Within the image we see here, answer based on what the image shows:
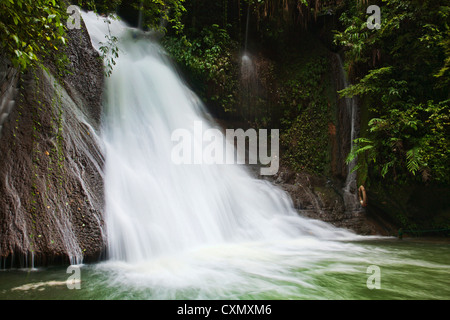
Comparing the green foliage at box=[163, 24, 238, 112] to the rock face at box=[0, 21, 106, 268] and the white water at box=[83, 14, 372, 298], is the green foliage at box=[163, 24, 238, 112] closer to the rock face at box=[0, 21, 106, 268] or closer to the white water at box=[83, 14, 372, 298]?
the white water at box=[83, 14, 372, 298]

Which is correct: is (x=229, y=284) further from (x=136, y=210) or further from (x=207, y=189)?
(x=207, y=189)

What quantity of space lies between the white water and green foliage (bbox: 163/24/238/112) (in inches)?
19.2

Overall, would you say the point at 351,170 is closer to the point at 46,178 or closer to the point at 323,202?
the point at 323,202

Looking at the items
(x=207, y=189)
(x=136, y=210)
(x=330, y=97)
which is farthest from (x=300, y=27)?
(x=136, y=210)

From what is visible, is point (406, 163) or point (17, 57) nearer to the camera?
point (17, 57)

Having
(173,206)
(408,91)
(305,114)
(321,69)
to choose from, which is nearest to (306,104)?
(305,114)

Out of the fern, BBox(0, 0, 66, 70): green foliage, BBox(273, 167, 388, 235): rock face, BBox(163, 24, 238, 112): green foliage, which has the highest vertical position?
BBox(163, 24, 238, 112): green foliage

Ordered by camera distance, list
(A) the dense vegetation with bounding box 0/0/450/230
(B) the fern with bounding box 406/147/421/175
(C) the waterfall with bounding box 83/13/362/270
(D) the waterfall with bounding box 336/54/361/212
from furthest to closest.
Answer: (D) the waterfall with bounding box 336/54/361/212 → (A) the dense vegetation with bounding box 0/0/450/230 → (B) the fern with bounding box 406/147/421/175 → (C) the waterfall with bounding box 83/13/362/270

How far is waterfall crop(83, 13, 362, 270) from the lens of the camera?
4141mm

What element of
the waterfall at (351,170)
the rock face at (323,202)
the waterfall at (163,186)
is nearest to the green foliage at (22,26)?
the waterfall at (163,186)

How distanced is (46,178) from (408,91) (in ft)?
24.4

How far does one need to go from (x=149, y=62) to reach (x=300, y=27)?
17.8ft

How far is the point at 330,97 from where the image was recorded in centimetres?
871

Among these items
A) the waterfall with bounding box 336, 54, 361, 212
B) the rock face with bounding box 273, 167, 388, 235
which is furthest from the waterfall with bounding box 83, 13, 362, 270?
the waterfall with bounding box 336, 54, 361, 212
